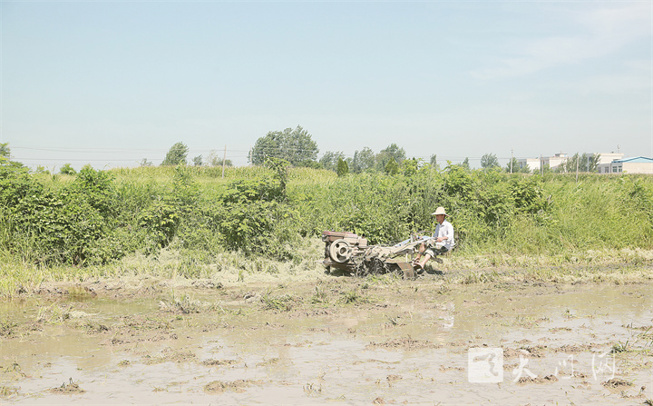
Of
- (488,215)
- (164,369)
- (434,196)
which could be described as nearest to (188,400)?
(164,369)

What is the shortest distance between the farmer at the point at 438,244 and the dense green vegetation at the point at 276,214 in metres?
2.20

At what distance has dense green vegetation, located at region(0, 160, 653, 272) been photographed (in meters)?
12.8

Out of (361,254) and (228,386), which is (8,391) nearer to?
(228,386)

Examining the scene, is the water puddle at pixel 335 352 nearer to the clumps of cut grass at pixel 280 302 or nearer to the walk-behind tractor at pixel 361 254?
the clumps of cut grass at pixel 280 302

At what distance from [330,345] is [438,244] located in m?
5.51

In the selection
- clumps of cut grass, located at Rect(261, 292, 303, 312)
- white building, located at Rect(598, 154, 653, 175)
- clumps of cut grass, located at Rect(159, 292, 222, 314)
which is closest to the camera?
clumps of cut grass, located at Rect(159, 292, 222, 314)

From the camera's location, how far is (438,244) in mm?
12102

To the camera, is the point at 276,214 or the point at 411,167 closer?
the point at 276,214

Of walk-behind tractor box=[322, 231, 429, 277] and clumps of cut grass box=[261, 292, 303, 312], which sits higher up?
walk-behind tractor box=[322, 231, 429, 277]

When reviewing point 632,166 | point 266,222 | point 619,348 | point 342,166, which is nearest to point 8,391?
point 619,348

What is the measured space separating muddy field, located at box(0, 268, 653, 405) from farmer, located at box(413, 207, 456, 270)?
3.06 feet

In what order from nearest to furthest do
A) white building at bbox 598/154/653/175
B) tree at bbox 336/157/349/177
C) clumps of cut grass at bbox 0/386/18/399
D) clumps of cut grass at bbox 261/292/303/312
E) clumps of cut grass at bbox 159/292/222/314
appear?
clumps of cut grass at bbox 0/386/18/399 < clumps of cut grass at bbox 159/292/222/314 < clumps of cut grass at bbox 261/292/303/312 < tree at bbox 336/157/349/177 < white building at bbox 598/154/653/175

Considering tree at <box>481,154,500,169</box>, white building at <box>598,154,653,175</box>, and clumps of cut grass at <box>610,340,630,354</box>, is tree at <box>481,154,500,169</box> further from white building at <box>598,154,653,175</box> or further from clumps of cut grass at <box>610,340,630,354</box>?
white building at <box>598,154,653,175</box>

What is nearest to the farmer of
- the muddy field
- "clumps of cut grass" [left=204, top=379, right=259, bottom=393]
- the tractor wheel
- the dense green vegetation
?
the muddy field
